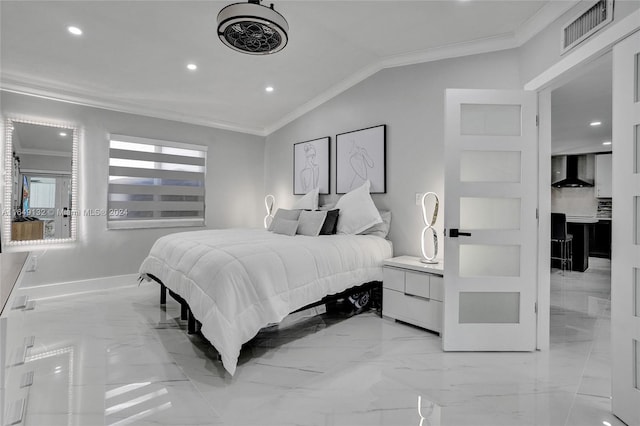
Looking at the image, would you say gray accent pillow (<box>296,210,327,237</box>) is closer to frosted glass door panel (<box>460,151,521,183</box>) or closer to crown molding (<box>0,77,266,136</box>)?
frosted glass door panel (<box>460,151,521,183</box>)

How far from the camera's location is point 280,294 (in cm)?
249

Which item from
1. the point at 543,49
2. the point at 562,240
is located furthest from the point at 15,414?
the point at 562,240

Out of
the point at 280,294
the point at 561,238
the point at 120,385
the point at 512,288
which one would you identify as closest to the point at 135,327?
the point at 120,385

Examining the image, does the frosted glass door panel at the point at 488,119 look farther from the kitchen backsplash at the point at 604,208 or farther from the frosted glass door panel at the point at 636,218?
the kitchen backsplash at the point at 604,208

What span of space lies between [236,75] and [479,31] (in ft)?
8.88

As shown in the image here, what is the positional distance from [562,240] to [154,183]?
6.67 metres

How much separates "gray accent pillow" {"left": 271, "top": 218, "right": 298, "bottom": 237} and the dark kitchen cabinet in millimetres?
6994

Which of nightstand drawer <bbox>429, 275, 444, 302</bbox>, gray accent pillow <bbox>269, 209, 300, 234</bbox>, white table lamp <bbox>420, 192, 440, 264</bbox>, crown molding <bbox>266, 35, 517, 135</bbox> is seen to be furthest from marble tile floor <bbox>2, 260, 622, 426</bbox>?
crown molding <bbox>266, 35, 517, 135</bbox>

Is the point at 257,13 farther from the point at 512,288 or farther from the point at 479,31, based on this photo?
the point at 512,288

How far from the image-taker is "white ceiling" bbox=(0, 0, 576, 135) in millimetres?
2736

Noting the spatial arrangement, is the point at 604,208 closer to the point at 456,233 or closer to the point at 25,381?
the point at 456,233

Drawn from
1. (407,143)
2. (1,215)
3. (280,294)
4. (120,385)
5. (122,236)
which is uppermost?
(407,143)

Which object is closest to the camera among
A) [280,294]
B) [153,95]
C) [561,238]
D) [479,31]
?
[280,294]

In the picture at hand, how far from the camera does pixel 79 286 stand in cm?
413
